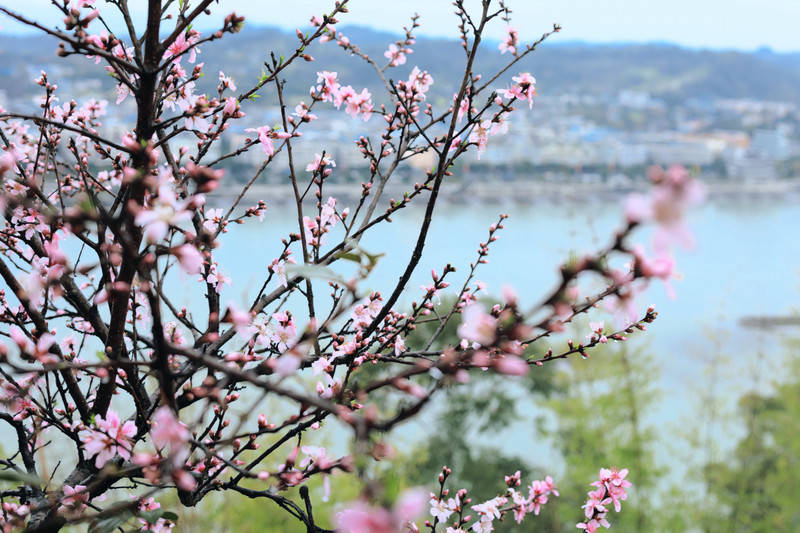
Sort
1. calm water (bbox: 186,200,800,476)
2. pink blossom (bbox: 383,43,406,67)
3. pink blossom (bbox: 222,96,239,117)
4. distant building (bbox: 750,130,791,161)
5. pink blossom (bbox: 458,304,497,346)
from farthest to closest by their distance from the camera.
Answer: distant building (bbox: 750,130,791,161)
calm water (bbox: 186,200,800,476)
pink blossom (bbox: 383,43,406,67)
pink blossom (bbox: 222,96,239,117)
pink blossom (bbox: 458,304,497,346)

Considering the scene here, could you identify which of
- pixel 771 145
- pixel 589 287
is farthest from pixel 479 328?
pixel 771 145

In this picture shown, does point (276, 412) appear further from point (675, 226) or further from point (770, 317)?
point (770, 317)

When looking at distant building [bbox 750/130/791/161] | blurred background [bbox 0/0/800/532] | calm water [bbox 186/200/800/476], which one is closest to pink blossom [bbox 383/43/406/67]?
blurred background [bbox 0/0/800/532]

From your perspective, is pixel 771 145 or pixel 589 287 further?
pixel 771 145

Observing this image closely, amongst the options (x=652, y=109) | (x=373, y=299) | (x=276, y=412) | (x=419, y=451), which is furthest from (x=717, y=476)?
(x=652, y=109)

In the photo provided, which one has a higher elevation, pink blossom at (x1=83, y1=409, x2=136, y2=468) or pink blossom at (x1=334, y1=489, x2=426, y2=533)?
pink blossom at (x1=334, y1=489, x2=426, y2=533)

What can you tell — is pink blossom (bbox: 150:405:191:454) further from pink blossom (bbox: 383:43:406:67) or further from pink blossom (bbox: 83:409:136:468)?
pink blossom (bbox: 383:43:406:67)

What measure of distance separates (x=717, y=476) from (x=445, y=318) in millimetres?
8311

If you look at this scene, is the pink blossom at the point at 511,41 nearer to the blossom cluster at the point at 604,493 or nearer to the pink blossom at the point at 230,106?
the pink blossom at the point at 230,106

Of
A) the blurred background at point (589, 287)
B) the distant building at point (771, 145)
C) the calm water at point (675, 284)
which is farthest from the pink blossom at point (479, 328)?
the distant building at point (771, 145)

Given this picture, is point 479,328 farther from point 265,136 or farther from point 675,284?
point 675,284

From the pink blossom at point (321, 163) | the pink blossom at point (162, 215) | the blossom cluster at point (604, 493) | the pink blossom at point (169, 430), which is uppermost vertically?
the pink blossom at point (321, 163)

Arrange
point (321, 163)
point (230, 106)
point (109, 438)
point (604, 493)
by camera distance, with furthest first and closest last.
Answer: point (321, 163)
point (604, 493)
point (230, 106)
point (109, 438)

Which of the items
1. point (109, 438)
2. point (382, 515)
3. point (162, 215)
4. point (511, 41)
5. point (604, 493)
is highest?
point (511, 41)
